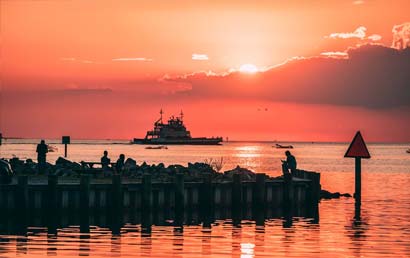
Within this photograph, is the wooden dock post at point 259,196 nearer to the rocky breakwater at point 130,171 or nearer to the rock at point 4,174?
the rocky breakwater at point 130,171

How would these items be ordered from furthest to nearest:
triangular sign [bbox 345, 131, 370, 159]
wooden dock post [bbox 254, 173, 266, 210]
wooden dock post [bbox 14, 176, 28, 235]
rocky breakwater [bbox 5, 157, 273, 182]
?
triangular sign [bbox 345, 131, 370, 159] < rocky breakwater [bbox 5, 157, 273, 182] < wooden dock post [bbox 254, 173, 266, 210] < wooden dock post [bbox 14, 176, 28, 235]

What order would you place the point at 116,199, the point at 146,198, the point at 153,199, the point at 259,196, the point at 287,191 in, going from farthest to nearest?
1. the point at 287,191
2. the point at 259,196
3. the point at 153,199
4. the point at 146,198
5. the point at 116,199

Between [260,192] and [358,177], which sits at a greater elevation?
[358,177]

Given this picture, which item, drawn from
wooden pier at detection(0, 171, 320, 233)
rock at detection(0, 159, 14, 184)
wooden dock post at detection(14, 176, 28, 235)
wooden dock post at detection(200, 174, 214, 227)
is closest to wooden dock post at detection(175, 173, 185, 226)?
wooden pier at detection(0, 171, 320, 233)

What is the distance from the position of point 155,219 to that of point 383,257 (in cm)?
1464

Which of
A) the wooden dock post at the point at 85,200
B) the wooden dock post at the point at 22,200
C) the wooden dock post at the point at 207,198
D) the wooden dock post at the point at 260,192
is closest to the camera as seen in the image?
the wooden dock post at the point at 22,200

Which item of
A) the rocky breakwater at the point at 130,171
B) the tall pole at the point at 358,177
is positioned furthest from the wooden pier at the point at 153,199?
the tall pole at the point at 358,177

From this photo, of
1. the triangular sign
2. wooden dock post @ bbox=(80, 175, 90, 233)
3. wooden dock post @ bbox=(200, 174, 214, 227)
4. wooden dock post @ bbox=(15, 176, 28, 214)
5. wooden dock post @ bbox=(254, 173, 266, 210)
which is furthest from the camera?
the triangular sign

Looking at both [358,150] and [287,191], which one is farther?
[358,150]

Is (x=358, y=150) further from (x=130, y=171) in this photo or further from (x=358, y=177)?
(x=130, y=171)

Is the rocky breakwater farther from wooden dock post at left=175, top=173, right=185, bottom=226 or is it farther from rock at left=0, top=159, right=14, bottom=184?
rock at left=0, top=159, right=14, bottom=184

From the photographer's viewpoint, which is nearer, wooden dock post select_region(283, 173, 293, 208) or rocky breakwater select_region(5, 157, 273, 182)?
wooden dock post select_region(283, 173, 293, 208)

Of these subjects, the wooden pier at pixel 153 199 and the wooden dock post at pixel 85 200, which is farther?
the wooden dock post at pixel 85 200

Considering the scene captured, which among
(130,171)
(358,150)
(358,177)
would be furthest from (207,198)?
(358,177)
